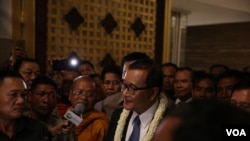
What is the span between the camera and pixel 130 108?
1.64m

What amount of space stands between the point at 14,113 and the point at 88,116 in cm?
55

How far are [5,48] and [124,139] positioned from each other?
6.67 ft

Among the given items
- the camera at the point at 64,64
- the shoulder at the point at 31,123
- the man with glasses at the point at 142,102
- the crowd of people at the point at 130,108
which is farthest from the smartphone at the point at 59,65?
the man with glasses at the point at 142,102

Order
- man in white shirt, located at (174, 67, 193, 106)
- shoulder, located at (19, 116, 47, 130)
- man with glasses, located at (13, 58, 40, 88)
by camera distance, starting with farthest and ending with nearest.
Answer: man in white shirt, located at (174, 67, 193, 106) → man with glasses, located at (13, 58, 40, 88) → shoulder, located at (19, 116, 47, 130)

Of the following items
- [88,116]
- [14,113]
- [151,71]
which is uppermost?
[151,71]

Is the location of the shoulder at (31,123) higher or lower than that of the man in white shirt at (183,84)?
lower

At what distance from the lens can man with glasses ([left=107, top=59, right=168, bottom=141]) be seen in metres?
1.64

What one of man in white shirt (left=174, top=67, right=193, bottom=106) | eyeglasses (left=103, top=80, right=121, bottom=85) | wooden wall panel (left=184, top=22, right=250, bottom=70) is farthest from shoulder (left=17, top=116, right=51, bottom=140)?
wooden wall panel (left=184, top=22, right=250, bottom=70)

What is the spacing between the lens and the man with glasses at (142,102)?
1.64 m

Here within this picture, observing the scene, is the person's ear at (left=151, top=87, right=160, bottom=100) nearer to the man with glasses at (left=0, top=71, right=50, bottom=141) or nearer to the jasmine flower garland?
the jasmine flower garland

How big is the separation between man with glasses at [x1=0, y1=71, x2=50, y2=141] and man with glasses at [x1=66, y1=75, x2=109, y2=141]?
0.33m

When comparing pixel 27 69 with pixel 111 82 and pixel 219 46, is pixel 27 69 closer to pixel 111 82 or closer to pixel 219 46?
pixel 111 82

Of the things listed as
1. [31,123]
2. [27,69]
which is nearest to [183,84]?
[27,69]

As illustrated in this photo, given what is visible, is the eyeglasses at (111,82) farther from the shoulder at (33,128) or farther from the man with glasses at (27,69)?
the shoulder at (33,128)
